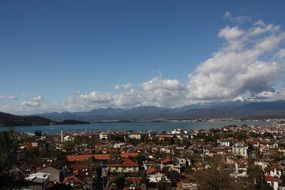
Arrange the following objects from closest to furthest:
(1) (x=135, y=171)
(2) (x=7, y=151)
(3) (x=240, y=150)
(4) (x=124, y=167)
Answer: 1. (2) (x=7, y=151)
2. (1) (x=135, y=171)
3. (4) (x=124, y=167)
4. (3) (x=240, y=150)

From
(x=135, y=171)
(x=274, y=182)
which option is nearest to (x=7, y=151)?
(x=274, y=182)

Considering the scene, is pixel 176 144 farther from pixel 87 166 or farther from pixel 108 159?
pixel 87 166

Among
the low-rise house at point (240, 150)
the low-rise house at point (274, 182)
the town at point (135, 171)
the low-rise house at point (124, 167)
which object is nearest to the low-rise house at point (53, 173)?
the town at point (135, 171)

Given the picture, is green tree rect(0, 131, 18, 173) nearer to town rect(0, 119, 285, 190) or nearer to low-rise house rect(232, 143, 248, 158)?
town rect(0, 119, 285, 190)

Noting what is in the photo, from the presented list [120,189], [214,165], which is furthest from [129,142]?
[214,165]

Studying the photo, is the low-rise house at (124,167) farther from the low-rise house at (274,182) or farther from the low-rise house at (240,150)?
the low-rise house at (240,150)

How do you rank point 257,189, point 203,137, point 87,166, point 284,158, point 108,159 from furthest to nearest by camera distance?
point 203,137
point 284,158
point 108,159
point 87,166
point 257,189

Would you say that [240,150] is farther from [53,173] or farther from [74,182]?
[74,182]

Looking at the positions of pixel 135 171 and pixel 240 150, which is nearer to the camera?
pixel 135 171

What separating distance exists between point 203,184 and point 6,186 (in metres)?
8.14

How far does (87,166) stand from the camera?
4175 centimetres

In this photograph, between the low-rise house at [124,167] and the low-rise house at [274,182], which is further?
the low-rise house at [124,167]

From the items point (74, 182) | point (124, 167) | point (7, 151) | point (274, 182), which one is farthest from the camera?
point (124, 167)

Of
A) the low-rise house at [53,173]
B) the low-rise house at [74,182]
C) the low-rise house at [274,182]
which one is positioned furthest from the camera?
the low-rise house at [274,182]
